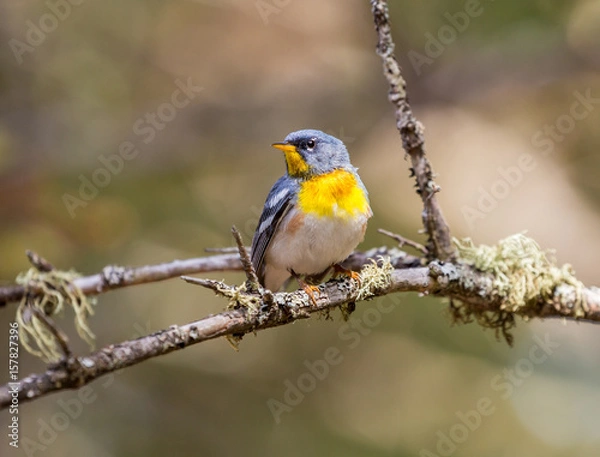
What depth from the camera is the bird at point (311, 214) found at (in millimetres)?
3498

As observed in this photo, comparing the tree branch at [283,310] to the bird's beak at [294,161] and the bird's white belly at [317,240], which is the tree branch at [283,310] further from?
the bird's beak at [294,161]

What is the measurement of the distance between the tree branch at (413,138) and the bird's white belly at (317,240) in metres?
0.38

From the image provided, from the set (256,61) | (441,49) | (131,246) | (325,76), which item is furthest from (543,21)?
(131,246)

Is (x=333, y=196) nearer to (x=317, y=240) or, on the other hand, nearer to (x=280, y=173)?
(x=317, y=240)

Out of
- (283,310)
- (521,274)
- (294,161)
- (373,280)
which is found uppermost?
(294,161)

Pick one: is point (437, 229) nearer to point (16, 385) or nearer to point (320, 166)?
point (320, 166)

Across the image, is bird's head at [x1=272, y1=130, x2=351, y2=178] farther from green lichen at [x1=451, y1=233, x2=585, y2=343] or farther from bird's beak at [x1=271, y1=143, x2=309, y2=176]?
green lichen at [x1=451, y1=233, x2=585, y2=343]

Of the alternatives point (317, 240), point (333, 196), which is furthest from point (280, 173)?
point (317, 240)

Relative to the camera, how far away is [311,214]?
3.52 metres

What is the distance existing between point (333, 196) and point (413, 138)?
1.84 feet

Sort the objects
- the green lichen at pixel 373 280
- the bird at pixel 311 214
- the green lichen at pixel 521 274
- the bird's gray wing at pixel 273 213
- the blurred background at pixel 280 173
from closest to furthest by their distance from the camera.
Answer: the green lichen at pixel 373 280 → the green lichen at pixel 521 274 → the bird at pixel 311 214 → the bird's gray wing at pixel 273 213 → the blurred background at pixel 280 173

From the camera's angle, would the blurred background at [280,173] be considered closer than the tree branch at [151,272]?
No

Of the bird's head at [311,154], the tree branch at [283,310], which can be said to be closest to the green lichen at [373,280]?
the tree branch at [283,310]

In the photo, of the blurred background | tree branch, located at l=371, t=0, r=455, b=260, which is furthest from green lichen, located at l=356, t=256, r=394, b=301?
the blurred background
